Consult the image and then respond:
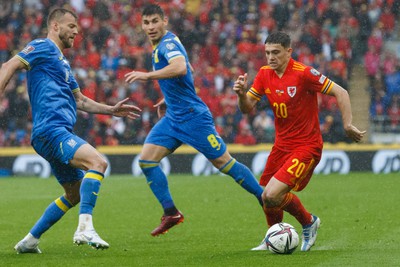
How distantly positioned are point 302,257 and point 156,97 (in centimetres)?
1535

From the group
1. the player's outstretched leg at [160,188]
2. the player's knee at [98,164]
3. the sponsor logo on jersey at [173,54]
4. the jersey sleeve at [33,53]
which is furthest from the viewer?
the player's outstretched leg at [160,188]

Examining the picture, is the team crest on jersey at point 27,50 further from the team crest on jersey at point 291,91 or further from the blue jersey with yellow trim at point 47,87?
the team crest on jersey at point 291,91

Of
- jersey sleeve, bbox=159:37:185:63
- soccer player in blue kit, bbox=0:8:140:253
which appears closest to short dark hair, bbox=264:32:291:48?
jersey sleeve, bbox=159:37:185:63

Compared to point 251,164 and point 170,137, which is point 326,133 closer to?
point 251,164

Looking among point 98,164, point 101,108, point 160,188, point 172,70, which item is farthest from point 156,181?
point 98,164

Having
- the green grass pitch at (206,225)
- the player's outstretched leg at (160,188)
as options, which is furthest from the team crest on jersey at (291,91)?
the player's outstretched leg at (160,188)

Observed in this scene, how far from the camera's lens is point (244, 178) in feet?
32.9

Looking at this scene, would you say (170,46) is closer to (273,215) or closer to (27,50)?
(27,50)

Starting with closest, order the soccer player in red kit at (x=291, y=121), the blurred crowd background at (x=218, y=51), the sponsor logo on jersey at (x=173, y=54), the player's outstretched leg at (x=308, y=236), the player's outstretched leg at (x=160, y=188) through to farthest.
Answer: the soccer player in red kit at (x=291, y=121) < the player's outstretched leg at (x=308, y=236) < the sponsor logo on jersey at (x=173, y=54) < the player's outstretched leg at (x=160, y=188) < the blurred crowd background at (x=218, y=51)

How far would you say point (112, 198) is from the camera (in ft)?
53.1

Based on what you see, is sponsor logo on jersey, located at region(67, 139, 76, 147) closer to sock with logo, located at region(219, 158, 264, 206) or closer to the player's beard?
the player's beard

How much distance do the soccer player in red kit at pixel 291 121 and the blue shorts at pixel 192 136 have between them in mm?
1048

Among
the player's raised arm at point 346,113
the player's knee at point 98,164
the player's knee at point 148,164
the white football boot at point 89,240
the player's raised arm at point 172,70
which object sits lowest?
the player's knee at point 148,164

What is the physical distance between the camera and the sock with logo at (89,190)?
27.2 feet
